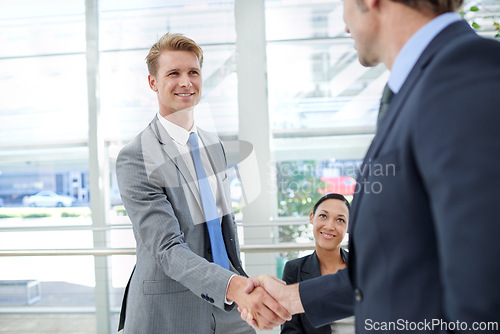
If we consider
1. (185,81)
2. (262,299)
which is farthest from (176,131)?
(262,299)

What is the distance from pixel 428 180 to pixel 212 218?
0.99 m

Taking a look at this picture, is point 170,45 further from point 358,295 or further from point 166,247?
point 358,295

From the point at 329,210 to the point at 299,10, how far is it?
2.61 metres

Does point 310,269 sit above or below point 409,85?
below

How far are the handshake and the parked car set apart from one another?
351 centimetres

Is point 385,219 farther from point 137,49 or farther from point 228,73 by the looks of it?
point 137,49

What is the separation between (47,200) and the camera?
15.1 feet

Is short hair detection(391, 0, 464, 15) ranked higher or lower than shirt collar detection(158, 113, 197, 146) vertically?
higher

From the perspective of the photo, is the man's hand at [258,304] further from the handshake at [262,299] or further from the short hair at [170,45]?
the short hair at [170,45]

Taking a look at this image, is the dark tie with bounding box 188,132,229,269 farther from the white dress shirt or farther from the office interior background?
the office interior background

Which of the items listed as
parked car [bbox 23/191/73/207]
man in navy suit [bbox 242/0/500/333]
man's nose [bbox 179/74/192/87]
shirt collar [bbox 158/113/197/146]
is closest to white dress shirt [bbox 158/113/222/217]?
shirt collar [bbox 158/113/197/146]

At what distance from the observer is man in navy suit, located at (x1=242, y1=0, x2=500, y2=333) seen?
1.74 feet

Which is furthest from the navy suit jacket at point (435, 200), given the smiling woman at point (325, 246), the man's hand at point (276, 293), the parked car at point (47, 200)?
the parked car at point (47, 200)

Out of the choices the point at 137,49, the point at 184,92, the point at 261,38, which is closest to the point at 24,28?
the point at 137,49
